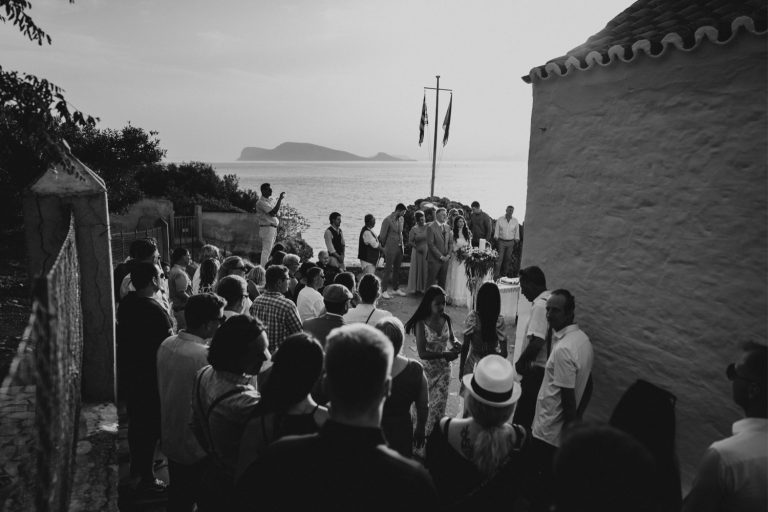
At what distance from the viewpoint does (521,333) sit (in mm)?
6688

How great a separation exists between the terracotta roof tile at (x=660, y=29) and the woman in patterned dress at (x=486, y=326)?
2.46 m

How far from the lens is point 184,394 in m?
3.56

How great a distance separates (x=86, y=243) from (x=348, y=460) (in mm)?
4164

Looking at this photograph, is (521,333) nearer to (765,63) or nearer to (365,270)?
(765,63)

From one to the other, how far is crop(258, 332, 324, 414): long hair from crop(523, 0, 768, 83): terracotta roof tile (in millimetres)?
4042

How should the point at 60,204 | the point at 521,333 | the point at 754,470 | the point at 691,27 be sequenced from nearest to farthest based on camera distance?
the point at 754,470, the point at 691,27, the point at 60,204, the point at 521,333

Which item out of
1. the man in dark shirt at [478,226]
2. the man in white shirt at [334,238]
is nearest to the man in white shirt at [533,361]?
the man in white shirt at [334,238]

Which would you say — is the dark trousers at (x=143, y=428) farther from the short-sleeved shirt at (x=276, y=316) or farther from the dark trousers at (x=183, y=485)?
the short-sleeved shirt at (x=276, y=316)

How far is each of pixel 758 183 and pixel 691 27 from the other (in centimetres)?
143

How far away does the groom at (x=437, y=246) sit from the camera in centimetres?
1122

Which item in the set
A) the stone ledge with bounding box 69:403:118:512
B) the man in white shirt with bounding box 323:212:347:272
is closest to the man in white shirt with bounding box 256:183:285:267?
the man in white shirt with bounding box 323:212:347:272

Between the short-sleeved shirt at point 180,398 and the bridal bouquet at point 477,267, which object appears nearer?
the short-sleeved shirt at point 180,398

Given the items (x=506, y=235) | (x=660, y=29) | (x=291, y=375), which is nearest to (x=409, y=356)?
(x=660, y=29)

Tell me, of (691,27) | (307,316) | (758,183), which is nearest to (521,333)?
(307,316)
